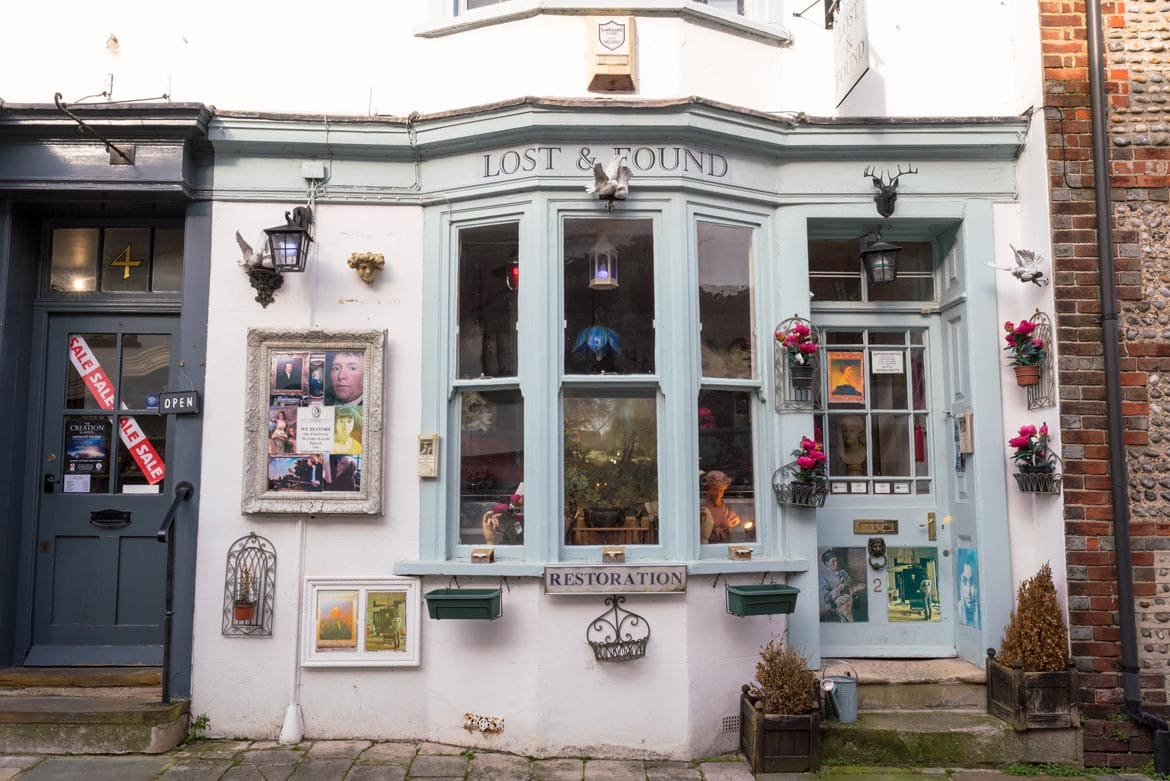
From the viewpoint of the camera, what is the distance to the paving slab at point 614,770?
5.00 metres

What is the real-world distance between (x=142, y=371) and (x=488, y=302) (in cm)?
254

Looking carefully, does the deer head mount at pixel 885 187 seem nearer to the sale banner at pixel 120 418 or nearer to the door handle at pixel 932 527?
the door handle at pixel 932 527

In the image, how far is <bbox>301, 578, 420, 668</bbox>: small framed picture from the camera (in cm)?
562

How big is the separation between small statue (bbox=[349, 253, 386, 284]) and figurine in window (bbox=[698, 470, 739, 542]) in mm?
2507

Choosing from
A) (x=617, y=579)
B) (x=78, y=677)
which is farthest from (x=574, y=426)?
(x=78, y=677)

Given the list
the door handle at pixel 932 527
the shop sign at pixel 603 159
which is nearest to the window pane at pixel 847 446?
the door handle at pixel 932 527

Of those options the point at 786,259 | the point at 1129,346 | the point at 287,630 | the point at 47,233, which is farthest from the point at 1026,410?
the point at 47,233

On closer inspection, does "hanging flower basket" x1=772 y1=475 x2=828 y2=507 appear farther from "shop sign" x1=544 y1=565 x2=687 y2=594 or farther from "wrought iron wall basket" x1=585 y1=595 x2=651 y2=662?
"wrought iron wall basket" x1=585 y1=595 x2=651 y2=662

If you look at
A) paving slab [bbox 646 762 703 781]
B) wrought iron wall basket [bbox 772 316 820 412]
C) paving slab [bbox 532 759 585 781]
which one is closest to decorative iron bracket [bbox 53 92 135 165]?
wrought iron wall basket [bbox 772 316 820 412]

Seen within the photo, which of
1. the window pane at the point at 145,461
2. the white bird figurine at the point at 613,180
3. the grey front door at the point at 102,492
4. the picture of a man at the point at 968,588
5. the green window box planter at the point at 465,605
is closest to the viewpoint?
the green window box planter at the point at 465,605

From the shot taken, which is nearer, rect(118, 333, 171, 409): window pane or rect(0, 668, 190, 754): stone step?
rect(0, 668, 190, 754): stone step

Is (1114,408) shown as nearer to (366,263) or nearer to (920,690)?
(920,690)

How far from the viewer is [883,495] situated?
6.22 metres

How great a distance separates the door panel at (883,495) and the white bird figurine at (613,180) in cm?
186
